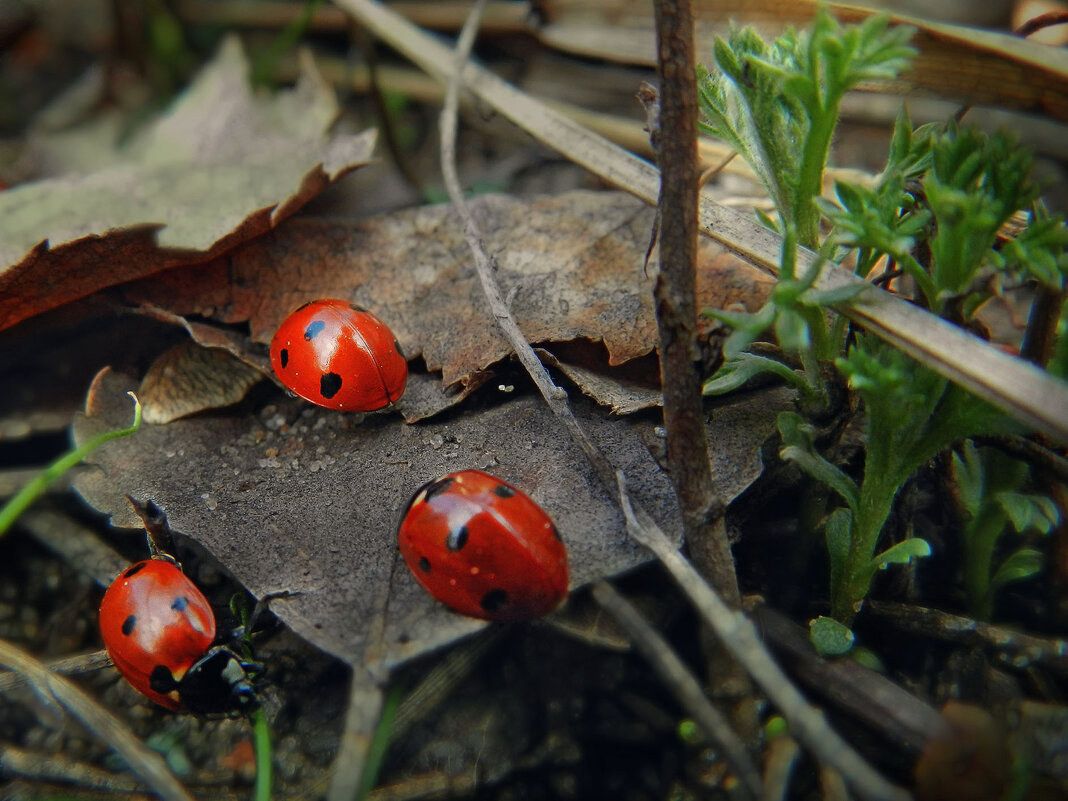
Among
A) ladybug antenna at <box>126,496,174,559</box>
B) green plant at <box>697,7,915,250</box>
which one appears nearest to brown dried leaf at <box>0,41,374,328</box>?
ladybug antenna at <box>126,496,174,559</box>

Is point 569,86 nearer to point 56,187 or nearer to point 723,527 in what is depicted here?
point 56,187

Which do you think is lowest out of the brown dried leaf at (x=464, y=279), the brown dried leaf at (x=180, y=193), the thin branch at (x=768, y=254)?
the brown dried leaf at (x=464, y=279)

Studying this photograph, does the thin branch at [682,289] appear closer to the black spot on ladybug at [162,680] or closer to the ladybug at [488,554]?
the ladybug at [488,554]

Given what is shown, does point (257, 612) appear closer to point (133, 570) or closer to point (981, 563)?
point (133, 570)

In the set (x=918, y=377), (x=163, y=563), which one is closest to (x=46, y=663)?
(x=163, y=563)

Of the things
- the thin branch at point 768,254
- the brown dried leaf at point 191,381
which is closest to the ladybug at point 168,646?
the brown dried leaf at point 191,381

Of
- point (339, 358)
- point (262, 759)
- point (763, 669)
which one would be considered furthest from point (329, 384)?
point (763, 669)
